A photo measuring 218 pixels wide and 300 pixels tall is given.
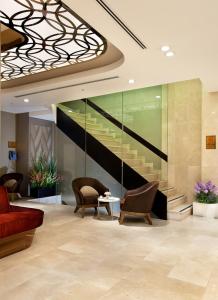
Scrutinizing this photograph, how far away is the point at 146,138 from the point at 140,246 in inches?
131

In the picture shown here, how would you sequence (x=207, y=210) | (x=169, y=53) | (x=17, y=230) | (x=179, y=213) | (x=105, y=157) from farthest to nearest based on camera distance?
(x=105, y=157) < (x=207, y=210) < (x=179, y=213) < (x=169, y=53) < (x=17, y=230)

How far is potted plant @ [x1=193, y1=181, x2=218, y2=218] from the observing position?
6090 mm

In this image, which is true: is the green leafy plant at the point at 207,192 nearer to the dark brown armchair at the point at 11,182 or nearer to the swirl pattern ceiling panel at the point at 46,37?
the swirl pattern ceiling panel at the point at 46,37

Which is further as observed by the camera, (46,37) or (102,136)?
(102,136)

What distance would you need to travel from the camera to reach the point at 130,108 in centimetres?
695

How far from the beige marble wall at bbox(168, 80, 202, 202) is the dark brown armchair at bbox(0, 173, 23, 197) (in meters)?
5.00

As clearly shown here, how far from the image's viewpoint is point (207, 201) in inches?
243

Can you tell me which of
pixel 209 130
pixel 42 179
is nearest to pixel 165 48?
pixel 209 130

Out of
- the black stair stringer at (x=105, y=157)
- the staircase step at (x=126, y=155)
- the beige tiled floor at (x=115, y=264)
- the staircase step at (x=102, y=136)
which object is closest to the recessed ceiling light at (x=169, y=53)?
the beige tiled floor at (x=115, y=264)

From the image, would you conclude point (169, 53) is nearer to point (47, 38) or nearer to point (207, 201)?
point (47, 38)

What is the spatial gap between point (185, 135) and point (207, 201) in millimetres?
2098

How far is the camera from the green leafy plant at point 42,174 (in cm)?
894

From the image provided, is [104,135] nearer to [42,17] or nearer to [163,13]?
[42,17]

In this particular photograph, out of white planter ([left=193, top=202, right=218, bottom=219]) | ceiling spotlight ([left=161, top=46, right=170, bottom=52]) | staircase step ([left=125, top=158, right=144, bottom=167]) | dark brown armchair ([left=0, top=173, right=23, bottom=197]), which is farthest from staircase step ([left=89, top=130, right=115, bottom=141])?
ceiling spotlight ([left=161, top=46, right=170, bottom=52])
